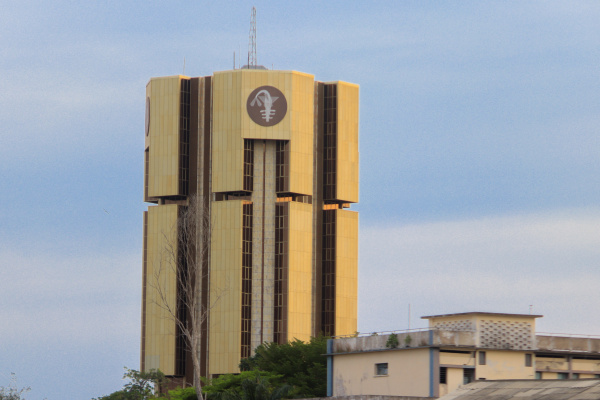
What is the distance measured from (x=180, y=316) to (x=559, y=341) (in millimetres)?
74808

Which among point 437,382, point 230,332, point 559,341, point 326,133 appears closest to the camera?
point 437,382

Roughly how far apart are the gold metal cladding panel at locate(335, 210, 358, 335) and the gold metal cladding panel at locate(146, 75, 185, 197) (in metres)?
19.9

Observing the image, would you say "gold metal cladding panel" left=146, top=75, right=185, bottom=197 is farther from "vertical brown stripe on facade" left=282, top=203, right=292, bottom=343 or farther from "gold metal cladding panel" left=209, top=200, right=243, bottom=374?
"vertical brown stripe on facade" left=282, top=203, right=292, bottom=343

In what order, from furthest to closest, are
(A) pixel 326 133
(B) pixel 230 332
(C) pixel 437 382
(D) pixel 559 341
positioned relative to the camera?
(A) pixel 326 133
(B) pixel 230 332
(D) pixel 559 341
(C) pixel 437 382

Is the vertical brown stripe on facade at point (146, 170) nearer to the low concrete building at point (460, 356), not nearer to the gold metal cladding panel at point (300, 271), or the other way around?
the gold metal cladding panel at point (300, 271)

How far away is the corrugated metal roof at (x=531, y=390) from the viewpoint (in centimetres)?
4850

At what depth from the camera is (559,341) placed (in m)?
65.2

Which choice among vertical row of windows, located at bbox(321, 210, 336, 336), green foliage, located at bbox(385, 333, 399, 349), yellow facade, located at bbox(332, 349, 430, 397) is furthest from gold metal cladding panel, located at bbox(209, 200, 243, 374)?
green foliage, located at bbox(385, 333, 399, 349)

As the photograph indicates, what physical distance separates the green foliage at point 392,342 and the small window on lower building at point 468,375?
423 centimetres

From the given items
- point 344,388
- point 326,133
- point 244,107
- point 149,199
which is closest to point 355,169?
point 326,133

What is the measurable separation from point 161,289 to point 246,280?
10176 mm

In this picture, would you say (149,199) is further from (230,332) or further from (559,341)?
(559,341)

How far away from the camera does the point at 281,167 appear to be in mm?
133625

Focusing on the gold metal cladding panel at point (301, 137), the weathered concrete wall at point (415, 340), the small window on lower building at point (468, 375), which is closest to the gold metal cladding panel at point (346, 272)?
the gold metal cladding panel at point (301, 137)
